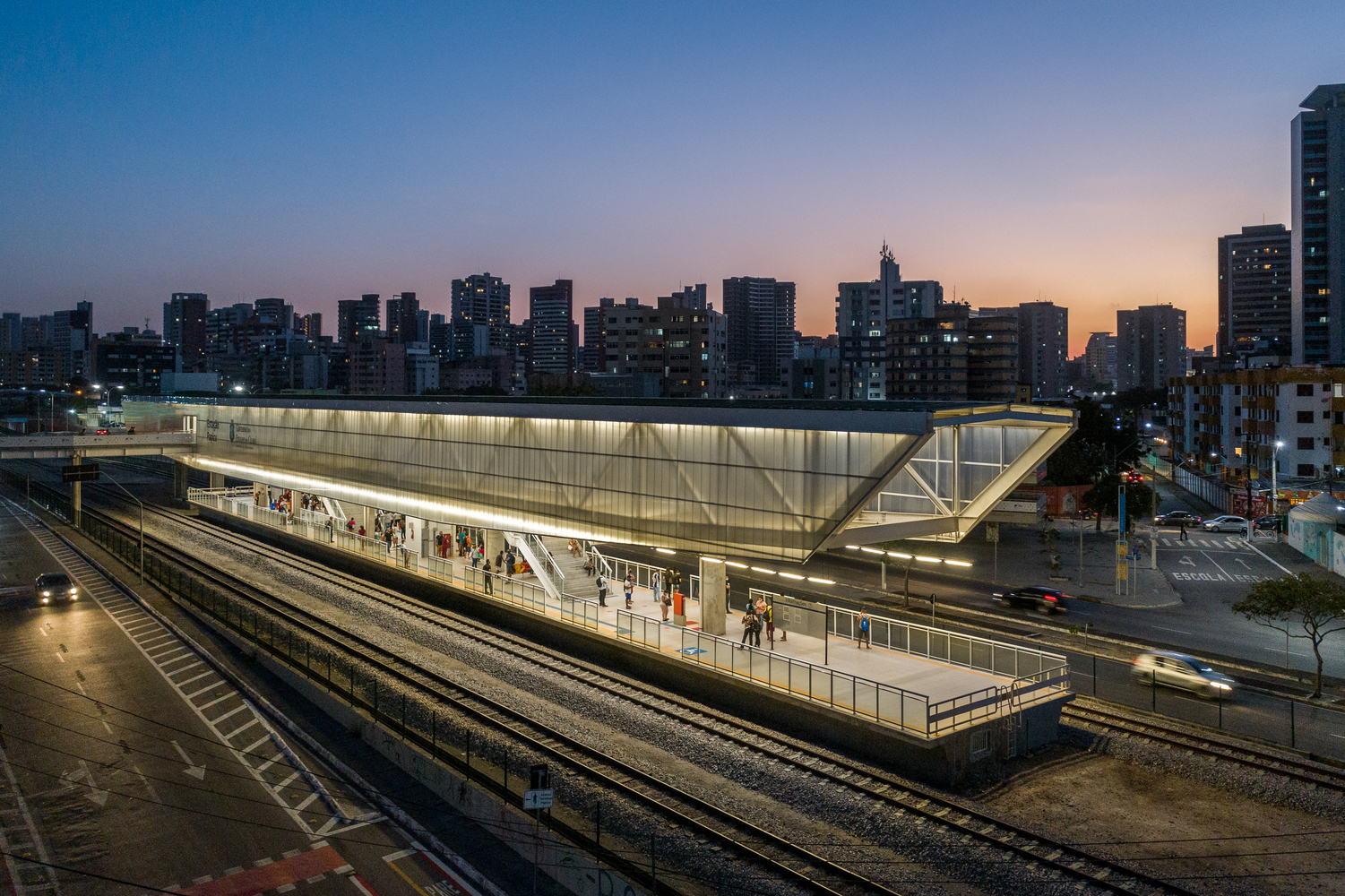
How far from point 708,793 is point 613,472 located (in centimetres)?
1563

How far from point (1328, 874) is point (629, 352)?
439ft

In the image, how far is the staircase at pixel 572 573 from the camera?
3631 cm

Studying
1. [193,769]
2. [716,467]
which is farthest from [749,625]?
[193,769]

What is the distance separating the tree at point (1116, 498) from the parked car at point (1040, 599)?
20.5 meters

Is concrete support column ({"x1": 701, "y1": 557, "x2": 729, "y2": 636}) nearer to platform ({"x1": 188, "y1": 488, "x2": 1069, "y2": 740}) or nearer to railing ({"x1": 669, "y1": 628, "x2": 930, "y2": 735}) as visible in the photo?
platform ({"x1": 188, "y1": 488, "x2": 1069, "y2": 740})

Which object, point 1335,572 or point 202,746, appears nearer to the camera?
point 202,746

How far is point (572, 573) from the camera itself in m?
37.4

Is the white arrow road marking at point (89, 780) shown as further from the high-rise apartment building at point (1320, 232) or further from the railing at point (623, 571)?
the high-rise apartment building at point (1320, 232)

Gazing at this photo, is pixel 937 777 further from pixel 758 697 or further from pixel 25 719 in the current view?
pixel 25 719

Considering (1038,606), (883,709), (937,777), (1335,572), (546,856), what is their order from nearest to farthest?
1. (546,856)
2. (937,777)
3. (883,709)
4. (1038,606)
5. (1335,572)

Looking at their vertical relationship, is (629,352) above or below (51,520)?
above

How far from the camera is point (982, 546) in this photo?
58.2 meters

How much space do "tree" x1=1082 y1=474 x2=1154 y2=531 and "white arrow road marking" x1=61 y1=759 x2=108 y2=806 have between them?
55.6 meters

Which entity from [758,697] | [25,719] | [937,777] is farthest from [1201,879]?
[25,719]
